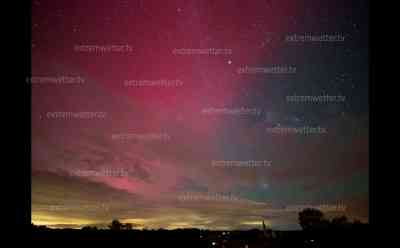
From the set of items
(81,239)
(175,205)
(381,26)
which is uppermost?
(381,26)

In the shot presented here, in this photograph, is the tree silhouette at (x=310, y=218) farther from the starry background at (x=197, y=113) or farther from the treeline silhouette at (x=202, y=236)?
the starry background at (x=197, y=113)

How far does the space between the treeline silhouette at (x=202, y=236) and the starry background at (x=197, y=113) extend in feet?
0.35

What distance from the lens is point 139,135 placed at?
6.50 meters

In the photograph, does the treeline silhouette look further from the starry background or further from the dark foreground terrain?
the starry background

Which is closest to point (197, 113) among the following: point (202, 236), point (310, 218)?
point (202, 236)

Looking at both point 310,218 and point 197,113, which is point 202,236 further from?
point 197,113

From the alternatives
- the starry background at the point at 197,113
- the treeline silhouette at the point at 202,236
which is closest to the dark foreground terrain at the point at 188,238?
the treeline silhouette at the point at 202,236

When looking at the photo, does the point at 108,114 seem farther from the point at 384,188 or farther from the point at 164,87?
the point at 384,188

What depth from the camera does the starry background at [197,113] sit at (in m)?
6.43

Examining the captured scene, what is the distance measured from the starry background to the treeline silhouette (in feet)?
0.35

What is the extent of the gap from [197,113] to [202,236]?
1.46m

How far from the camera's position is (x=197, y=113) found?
6.50 meters
